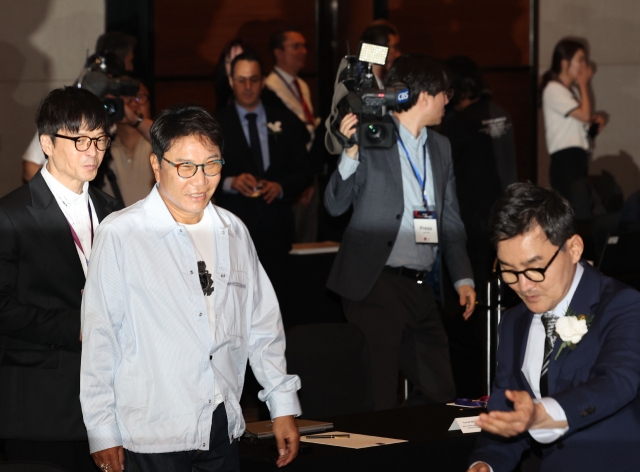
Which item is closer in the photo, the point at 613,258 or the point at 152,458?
the point at 152,458

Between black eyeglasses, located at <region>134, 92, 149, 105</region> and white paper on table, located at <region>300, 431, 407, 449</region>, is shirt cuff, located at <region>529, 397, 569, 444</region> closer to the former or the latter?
white paper on table, located at <region>300, 431, 407, 449</region>

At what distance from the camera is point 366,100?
4.02 m

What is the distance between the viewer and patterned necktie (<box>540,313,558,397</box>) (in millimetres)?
2406

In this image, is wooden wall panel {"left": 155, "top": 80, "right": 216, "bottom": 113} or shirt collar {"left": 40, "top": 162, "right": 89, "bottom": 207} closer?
shirt collar {"left": 40, "top": 162, "right": 89, "bottom": 207}

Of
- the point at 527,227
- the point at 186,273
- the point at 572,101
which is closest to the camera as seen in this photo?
the point at 527,227

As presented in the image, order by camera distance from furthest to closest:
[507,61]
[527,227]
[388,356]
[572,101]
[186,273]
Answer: [507,61] → [572,101] → [388,356] → [186,273] → [527,227]

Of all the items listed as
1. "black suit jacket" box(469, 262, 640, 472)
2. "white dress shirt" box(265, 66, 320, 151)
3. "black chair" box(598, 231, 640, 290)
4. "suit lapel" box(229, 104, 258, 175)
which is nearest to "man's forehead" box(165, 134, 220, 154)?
"black suit jacket" box(469, 262, 640, 472)

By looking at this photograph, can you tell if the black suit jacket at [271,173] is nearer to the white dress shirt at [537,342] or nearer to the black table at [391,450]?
the black table at [391,450]

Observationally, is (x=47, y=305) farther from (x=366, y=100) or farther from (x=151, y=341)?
(x=366, y=100)

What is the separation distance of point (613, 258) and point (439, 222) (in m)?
1.37

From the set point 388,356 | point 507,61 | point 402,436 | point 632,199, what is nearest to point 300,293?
point 388,356

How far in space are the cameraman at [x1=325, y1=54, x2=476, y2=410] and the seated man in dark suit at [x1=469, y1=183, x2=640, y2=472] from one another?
1.49 meters

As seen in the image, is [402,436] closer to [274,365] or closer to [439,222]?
[274,365]

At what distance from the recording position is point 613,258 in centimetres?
502
